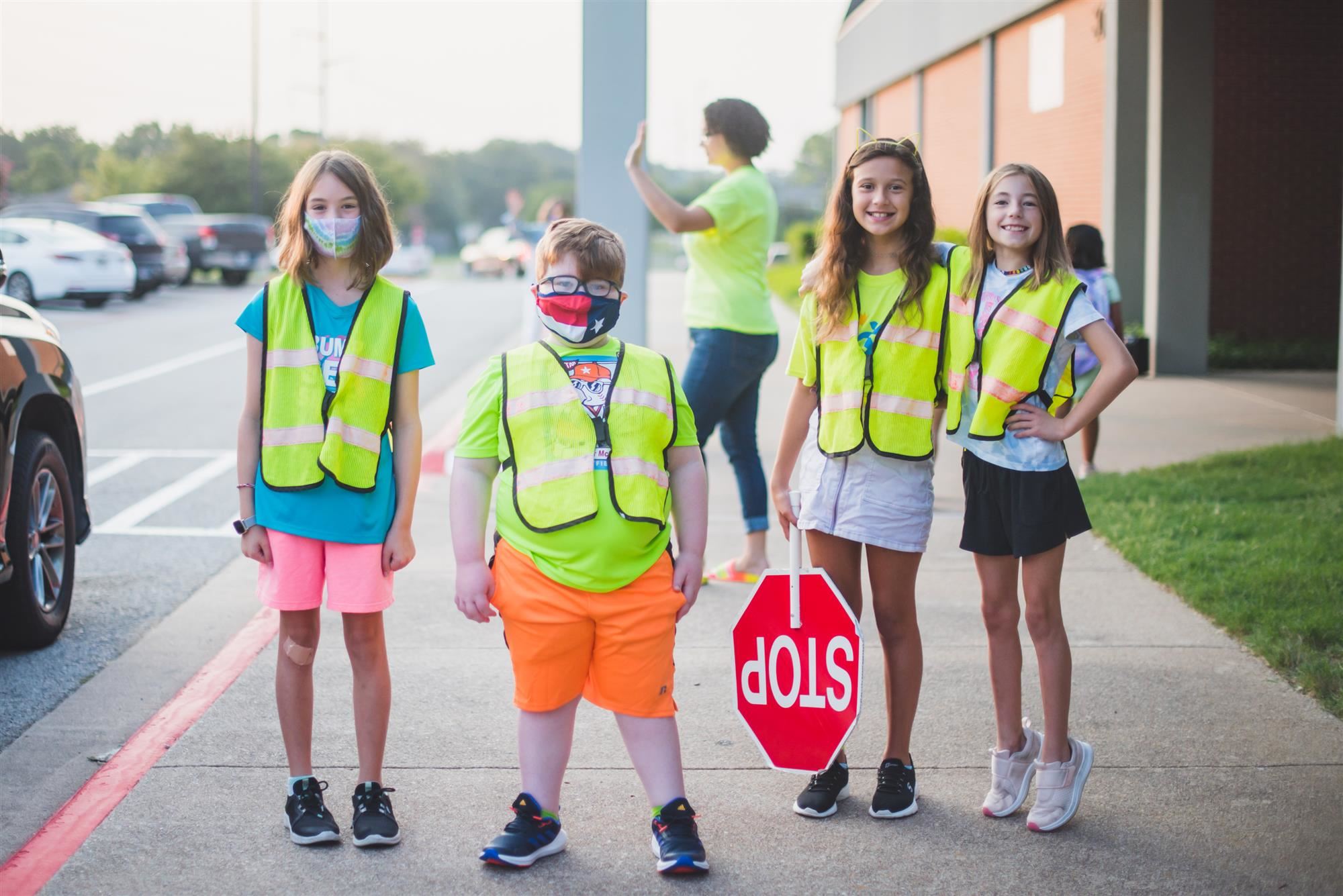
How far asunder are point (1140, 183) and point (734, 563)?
11144 mm

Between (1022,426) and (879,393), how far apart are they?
0.37m

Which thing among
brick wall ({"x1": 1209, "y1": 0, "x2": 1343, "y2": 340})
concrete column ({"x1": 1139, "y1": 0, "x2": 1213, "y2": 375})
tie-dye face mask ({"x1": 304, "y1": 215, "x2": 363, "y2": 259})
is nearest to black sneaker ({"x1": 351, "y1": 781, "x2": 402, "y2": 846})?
tie-dye face mask ({"x1": 304, "y1": 215, "x2": 363, "y2": 259})

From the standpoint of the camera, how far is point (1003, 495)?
3818mm

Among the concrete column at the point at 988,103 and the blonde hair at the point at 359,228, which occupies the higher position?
the concrete column at the point at 988,103

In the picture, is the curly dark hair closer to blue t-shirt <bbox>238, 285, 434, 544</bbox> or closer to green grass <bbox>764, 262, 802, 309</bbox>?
blue t-shirt <bbox>238, 285, 434, 544</bbox>

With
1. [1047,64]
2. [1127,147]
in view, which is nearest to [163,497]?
[1127,147]

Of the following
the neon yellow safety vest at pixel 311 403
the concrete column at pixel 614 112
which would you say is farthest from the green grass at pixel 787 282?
the neon yellow safety vest at pixel 311 403

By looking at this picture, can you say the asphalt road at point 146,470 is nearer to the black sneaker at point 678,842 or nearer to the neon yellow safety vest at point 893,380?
the black sneaker at point 678,842

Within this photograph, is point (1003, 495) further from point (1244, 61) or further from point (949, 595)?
point (1244, 61)

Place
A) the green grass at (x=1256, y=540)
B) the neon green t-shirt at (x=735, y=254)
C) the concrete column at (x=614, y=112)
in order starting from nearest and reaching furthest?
the green grass at (x=1256, y=540)
the neon green t-shirt at (x=735, y=254)
the concrete column at (x=614, y=112)

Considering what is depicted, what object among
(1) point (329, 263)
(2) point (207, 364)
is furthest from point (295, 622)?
(2) point (207, 364)

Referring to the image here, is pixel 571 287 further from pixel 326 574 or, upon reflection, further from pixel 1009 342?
pixel 1009 342

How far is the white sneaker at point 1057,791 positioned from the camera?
12.5 ft

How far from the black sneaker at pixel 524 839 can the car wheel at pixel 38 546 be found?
2.67 m
